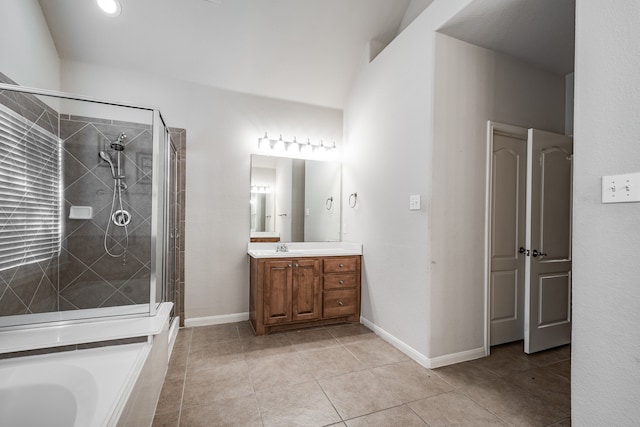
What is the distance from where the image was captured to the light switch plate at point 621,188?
3.71 feet

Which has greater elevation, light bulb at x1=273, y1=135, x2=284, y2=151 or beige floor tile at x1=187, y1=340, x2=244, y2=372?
light bulb at x1=273, y1=135, x2=284, y2=151

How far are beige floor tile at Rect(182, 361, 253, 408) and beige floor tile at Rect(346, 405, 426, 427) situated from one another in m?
0.75

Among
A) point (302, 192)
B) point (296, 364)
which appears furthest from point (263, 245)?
point (296, 364)

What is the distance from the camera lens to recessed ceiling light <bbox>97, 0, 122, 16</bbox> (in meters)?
2.43

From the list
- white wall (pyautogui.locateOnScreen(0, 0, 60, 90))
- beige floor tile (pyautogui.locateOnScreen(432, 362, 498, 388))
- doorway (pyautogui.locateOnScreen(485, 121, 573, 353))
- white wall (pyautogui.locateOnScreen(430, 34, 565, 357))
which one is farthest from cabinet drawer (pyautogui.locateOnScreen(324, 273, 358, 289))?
white wall (pyautogui.locateOnScreen(0, 0, 60, 90))

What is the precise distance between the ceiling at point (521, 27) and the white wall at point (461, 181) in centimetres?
10

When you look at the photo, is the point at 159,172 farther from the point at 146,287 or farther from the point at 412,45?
the point at 412,45

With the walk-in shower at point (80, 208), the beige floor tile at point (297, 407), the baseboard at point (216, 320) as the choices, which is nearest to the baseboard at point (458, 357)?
the beige floor tile at point (297, 407)

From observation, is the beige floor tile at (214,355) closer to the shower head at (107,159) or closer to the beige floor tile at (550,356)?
the shower head at (107,159)

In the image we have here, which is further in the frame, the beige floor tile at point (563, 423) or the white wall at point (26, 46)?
the white wall at point (26, 46)

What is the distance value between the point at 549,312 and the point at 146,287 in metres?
3.48

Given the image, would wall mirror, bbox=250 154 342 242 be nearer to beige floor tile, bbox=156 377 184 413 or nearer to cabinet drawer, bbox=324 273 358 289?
cabinet drawer, bbox=324 273 358 289

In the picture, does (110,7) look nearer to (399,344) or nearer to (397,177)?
(397,177)

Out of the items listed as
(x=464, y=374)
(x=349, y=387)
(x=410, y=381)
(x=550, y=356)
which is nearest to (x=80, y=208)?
(x=349, y=387)
